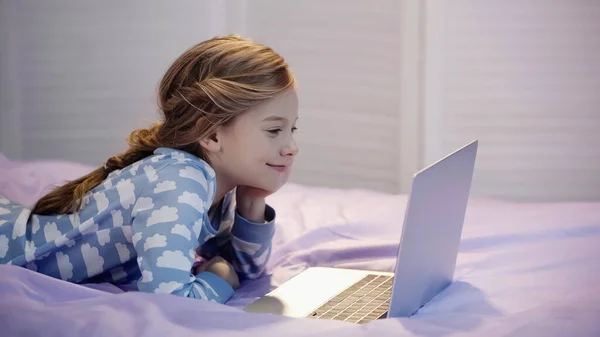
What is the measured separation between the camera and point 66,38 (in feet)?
10.2

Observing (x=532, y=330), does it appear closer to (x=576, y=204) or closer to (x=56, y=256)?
(x=56, y=256)

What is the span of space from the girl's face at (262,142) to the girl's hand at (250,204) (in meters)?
0.11

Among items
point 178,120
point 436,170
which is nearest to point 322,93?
point 178,120

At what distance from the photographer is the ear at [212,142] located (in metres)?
1.43

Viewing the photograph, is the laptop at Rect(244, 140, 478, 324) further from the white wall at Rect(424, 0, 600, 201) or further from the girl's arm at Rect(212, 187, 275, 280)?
the white wall at Rect(424, 0, 600, 201)

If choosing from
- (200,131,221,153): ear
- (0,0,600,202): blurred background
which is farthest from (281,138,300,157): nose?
(0,0,600,202): blurred background

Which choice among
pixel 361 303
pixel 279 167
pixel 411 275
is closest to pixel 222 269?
pixel 279 167

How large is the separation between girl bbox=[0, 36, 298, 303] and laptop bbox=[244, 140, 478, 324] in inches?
5.6

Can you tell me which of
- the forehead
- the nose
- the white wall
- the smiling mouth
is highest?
the forehead

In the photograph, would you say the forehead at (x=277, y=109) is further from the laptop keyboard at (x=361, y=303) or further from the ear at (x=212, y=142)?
the laptop keyboard at (x=361, y=303)

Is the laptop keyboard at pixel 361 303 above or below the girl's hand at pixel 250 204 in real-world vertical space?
below

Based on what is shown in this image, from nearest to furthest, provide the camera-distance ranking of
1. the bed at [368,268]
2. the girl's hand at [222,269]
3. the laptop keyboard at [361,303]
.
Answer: the bed at [368,268] → the laptop keyboard at [361,303] → the girl's hand at [222,269]

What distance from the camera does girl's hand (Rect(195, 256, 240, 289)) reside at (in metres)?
1.50

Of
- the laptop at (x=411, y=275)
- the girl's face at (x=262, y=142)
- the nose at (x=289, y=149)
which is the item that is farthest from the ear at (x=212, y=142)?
the laptop at (x=411, y=275)
